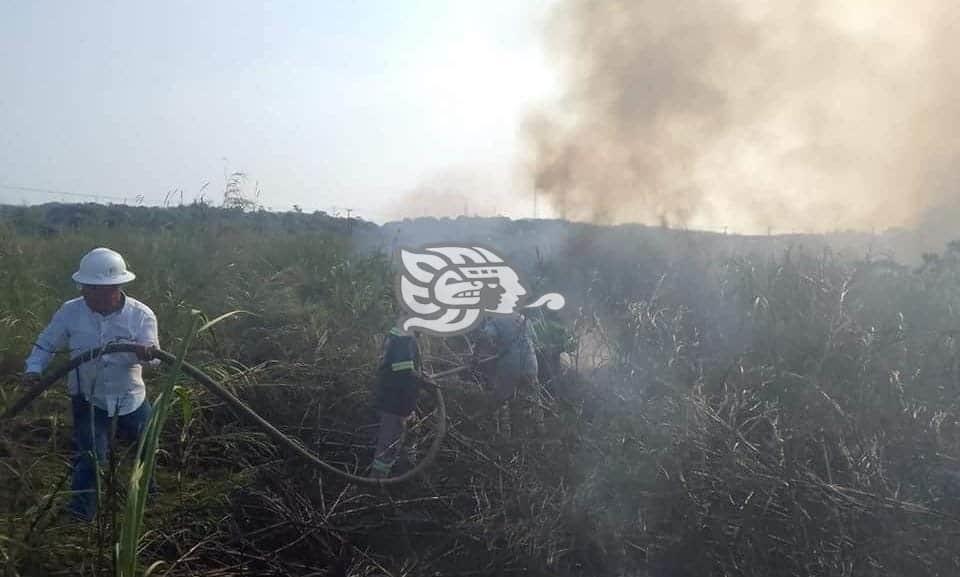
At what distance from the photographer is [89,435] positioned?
164 inches

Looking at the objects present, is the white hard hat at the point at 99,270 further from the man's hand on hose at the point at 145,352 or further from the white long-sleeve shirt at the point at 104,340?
the man's hand on hose at the point at 145,352

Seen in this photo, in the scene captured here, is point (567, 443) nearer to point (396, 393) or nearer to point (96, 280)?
point (396, 393)

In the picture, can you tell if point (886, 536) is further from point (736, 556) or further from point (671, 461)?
point (671, 461)

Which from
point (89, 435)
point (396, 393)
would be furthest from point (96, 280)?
point (396, 393)

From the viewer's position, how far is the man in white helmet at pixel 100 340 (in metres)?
4.07

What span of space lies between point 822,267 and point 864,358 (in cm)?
202

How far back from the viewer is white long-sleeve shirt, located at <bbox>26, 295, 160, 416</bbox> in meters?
4.12

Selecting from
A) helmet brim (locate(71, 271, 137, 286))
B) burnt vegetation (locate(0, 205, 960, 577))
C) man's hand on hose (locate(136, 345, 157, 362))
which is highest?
helmet brim (locate(71, 271, 137, 286))

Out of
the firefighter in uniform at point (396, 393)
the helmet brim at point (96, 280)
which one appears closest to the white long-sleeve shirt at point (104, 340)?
the helmet brim at point (96, 280)
